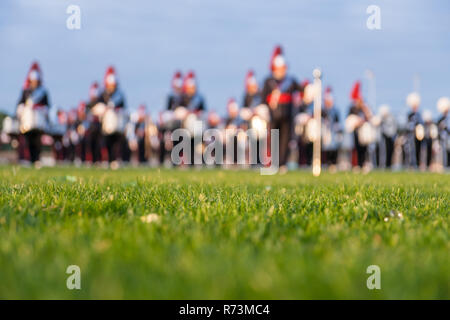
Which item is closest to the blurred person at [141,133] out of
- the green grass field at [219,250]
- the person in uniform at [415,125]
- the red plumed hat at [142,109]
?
the red plumed hat at [142,109]

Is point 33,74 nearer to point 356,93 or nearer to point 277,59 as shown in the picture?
point 277,59

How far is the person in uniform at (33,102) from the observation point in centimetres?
1347

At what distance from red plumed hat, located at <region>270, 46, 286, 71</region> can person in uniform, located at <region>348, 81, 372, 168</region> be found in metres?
5.62

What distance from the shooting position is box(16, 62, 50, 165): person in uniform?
1347cm

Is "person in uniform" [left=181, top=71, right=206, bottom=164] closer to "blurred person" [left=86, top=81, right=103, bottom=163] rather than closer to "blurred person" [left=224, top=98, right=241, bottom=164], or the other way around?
"blurred person" [left=86, top=81, right=103, bottom=163]

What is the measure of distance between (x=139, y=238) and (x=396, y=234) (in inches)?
45.3

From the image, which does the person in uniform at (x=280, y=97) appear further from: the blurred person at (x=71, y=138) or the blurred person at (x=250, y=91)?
the blurred person at (x=71, y=138)

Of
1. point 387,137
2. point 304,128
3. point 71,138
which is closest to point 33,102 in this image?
point 304,128

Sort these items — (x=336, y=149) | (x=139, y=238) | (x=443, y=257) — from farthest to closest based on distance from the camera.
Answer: (x=336, y=149) → (x=139, y=238) → (x=443, y=257)

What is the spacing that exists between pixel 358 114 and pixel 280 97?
20.3 feet

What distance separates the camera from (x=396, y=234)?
89.3 inches
